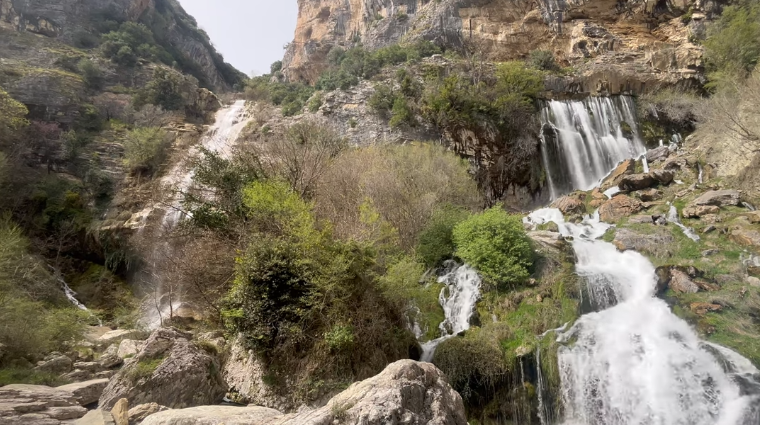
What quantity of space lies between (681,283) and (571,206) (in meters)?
7.39

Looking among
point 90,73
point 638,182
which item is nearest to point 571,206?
point 638,182

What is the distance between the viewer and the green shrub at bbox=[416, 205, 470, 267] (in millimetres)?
13422

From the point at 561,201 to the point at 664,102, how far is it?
14.1 metres

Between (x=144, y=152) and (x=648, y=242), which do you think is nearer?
(x=648, y=242)

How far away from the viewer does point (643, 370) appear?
8742 mm

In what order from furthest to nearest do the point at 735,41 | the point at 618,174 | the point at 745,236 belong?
the point at 735,41
the point at 618,174
the point at 745,236

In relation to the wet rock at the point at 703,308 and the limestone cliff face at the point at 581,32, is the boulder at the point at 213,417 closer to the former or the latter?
the wet rock at the point at 703,308

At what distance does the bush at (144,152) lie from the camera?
21.3m

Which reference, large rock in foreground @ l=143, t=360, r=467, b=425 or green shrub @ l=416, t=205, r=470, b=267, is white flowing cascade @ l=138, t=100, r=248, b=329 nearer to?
green shrub @ l=416, t=205, r=470, b=267

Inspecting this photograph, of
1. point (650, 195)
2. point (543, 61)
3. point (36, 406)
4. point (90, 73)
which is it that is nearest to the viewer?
point (36, 406)

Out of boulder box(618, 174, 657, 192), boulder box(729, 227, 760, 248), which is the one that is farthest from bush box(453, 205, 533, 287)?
boulder box(618, 174, 657, 192)

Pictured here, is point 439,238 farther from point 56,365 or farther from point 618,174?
point 618,174

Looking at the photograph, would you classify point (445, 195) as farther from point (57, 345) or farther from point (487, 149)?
point (57, 345)

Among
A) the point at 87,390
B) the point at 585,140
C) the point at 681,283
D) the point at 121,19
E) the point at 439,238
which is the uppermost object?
the point at 121,19
